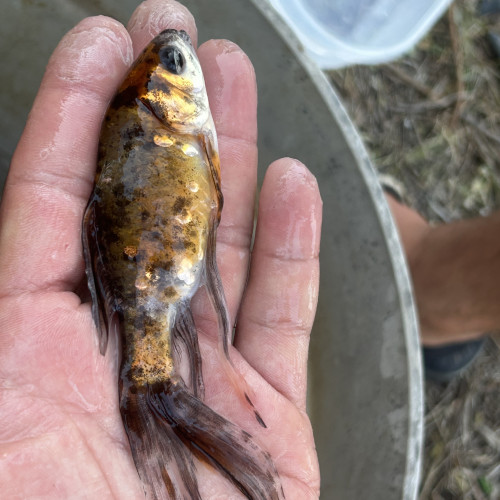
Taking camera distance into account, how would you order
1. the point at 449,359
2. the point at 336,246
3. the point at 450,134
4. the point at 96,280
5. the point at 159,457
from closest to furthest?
1. the point at 159,457
2. the point at 96,280
3. the point at 336,246
4. the point at 449,359
5. the point at 450,134

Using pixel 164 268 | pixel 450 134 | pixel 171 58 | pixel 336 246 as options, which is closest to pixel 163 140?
pixel 171 58

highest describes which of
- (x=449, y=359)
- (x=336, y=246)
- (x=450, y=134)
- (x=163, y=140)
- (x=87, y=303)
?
(x=163, y=140)

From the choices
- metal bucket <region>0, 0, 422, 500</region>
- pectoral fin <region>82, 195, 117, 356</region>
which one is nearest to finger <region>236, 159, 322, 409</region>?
metal bucket <region>0, 0, 422, 500</region>

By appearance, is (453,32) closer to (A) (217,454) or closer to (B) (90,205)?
Answer: (B) (90,205)

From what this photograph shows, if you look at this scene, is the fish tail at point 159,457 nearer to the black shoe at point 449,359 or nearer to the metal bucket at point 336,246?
the metal bucket at point 336,246

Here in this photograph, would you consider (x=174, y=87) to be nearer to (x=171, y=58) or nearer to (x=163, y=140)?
(x=171, y=58)

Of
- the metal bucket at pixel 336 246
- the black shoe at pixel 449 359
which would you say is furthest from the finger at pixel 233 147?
the black shoe at pixel 449 359

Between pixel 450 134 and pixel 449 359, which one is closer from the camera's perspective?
pixel 449 359
